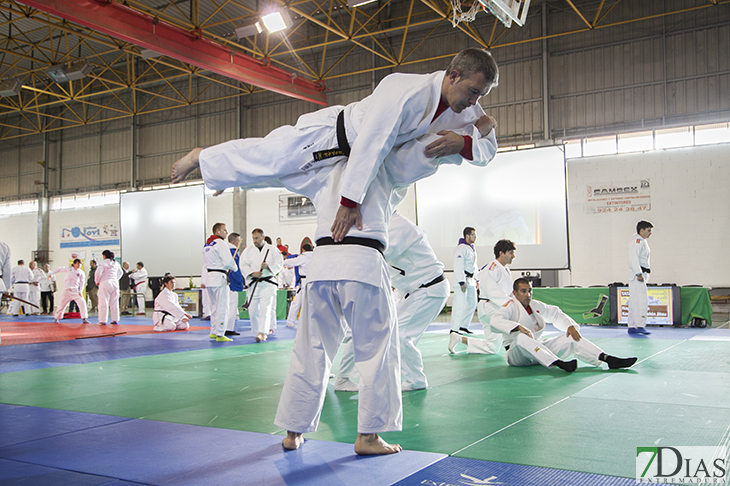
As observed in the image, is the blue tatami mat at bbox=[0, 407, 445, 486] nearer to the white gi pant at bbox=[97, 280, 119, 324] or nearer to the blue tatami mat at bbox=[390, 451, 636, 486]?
the blue tatami mat at bbox=[390, 451, 636, 486]

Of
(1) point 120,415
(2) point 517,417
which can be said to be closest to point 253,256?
(1) point 120,415

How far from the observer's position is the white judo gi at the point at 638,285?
9859 mm

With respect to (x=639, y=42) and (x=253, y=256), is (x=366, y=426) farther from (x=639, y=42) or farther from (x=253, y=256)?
(x=639, y=42)

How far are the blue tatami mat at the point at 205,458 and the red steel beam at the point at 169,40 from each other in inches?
374

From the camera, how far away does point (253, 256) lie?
9.71 metres

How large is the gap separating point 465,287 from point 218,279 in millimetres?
4110

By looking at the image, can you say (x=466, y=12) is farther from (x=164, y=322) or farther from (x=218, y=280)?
(x=164, y=322)

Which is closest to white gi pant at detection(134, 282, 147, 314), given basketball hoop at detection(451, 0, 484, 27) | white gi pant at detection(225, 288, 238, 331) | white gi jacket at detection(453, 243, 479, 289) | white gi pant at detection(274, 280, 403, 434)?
white gi pant at detection(225, 288, 238, 331)

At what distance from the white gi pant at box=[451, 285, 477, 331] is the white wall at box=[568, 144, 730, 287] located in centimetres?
801

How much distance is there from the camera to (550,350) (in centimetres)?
562

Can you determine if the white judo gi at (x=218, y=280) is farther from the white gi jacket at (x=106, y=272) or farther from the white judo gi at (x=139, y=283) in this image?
the white judo gi at (x=139, y=283)

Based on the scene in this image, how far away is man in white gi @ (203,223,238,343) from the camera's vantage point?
31.6 ft

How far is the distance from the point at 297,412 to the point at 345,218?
97 centimetres

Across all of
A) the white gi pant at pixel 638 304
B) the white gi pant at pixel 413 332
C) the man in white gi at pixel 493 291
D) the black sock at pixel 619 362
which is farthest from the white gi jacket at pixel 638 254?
the white gi pant at pixel 413 332
